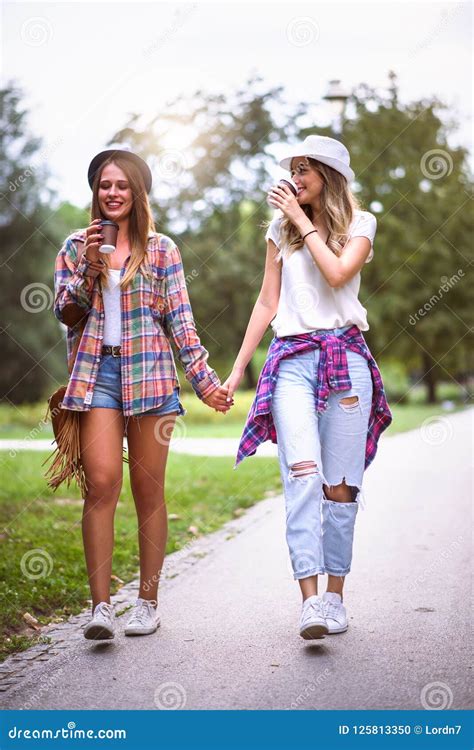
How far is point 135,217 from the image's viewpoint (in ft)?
14.5

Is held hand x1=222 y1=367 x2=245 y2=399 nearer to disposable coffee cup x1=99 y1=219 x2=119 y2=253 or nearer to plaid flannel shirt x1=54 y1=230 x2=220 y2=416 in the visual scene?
plaid flannel shirt x1=54 y1=230 x2=220 y2=416

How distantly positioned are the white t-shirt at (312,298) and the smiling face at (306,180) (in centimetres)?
21

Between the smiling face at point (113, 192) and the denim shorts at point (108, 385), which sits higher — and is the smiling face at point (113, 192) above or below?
above

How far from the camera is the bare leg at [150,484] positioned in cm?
441

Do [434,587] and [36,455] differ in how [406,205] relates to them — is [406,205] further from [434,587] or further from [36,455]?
[434,587]

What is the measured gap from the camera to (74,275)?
13.9ft

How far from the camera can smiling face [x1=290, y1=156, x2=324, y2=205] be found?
430cm

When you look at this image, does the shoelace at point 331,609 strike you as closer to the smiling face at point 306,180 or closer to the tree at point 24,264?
the smiling face at point 306,180

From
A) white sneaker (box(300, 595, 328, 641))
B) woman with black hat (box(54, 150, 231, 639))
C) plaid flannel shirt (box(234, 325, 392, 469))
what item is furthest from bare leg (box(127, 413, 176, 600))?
white sneaker (box(300, 595, 328, 641))

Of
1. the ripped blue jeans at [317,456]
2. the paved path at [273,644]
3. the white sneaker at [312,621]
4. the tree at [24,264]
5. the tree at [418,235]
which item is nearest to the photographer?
the paved path at [273,644]

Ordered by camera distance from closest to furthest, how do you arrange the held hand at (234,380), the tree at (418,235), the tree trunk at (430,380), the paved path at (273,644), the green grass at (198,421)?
1. the paved path at (273,644)
2. the held hand at (234,380)
3. the green grass at (198,421)
4. the tree at (418,235)
5. the tree trunk at (430,380)

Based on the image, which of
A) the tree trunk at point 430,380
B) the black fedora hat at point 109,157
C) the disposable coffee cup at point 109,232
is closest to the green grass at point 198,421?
the tree trunk at point 430,380

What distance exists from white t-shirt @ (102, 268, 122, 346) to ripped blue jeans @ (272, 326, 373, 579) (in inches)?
29.1

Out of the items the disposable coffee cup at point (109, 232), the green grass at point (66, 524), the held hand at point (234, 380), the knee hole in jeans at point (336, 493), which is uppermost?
the disposable coffee cup at point (109, 232)
